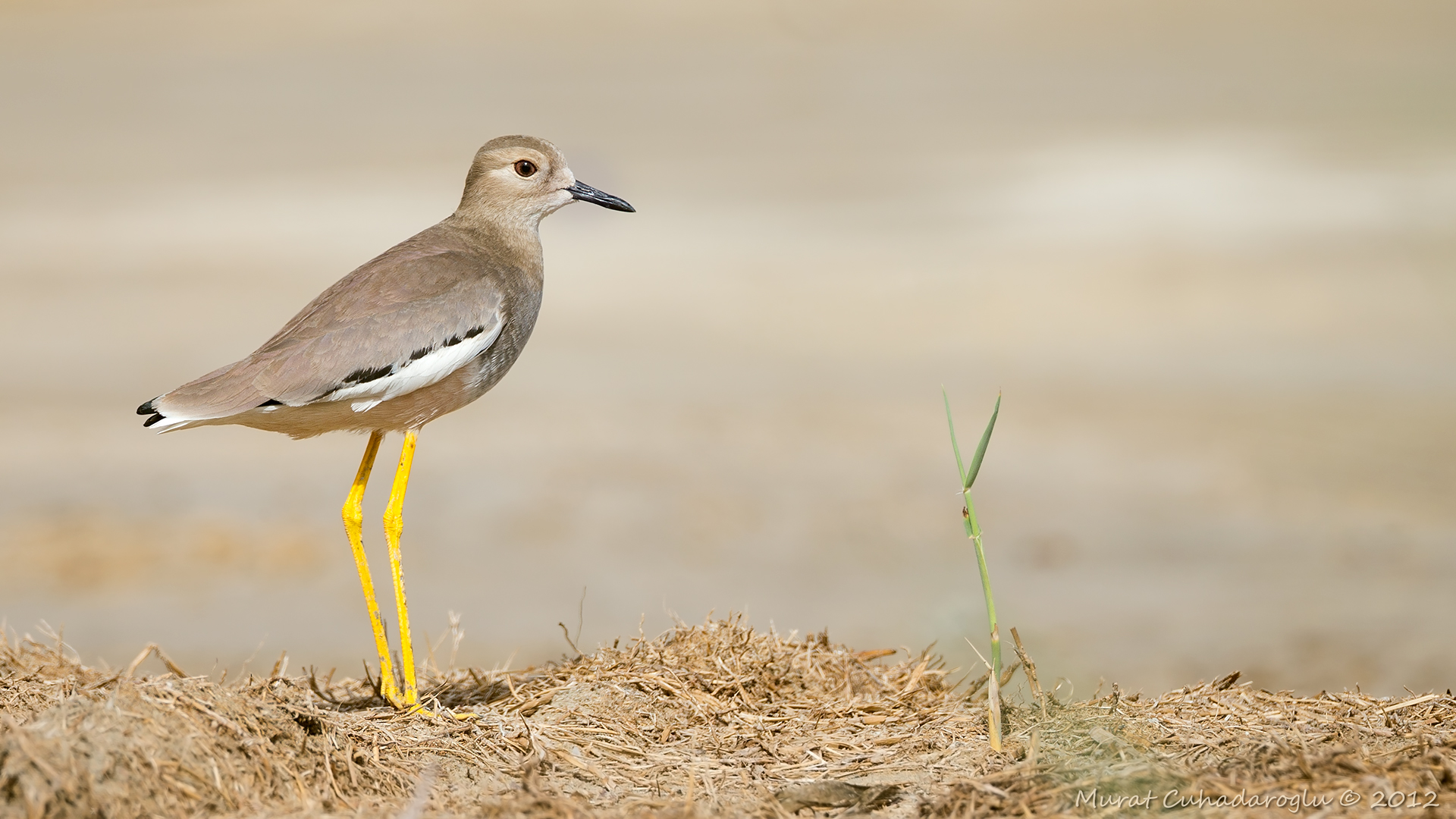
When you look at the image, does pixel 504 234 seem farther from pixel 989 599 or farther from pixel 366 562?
pixel 989 599

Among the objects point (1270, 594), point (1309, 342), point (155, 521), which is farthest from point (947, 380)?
point (155, 521)

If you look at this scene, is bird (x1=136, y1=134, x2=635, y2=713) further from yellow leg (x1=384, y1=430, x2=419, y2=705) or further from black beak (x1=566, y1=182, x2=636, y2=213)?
black beak (x1=566, y1=182, x2=636, y2=213)

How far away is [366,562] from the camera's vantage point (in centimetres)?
520

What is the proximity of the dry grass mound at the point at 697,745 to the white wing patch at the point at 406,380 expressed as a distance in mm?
1153

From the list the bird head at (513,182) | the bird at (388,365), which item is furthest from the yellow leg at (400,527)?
the bird head at (513,182)

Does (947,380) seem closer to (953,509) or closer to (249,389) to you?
(953,509)

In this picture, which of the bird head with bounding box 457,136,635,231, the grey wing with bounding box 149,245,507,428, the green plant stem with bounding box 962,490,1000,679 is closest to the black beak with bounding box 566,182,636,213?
the bird head with bounding box 457,136,635,231

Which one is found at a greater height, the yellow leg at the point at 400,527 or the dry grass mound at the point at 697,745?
the yellow leg at the point at 400,527

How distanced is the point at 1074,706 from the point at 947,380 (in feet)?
32.7

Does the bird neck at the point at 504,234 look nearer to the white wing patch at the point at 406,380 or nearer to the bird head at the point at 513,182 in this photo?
the bird head at the point at 513,182

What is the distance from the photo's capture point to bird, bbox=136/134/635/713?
15.9 ft

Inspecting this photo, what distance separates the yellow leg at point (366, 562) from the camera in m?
4.80

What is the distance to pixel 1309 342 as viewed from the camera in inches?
579

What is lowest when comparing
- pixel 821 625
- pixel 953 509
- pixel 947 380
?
pixel 821 625
